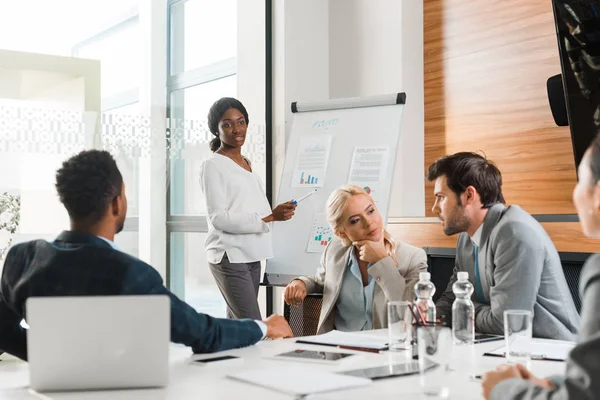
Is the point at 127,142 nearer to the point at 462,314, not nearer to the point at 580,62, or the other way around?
the point at 580,62

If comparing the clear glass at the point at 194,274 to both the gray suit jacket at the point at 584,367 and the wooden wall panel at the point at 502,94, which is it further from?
the gray suit jacket at the point at 584,367

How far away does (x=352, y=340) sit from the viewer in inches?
86.5

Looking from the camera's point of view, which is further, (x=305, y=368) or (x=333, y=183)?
(x=333, y=183)

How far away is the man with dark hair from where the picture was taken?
65.8 inches

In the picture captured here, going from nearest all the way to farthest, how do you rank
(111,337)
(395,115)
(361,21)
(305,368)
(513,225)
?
(111,337)
(305,368)
(513,225)
(395,115)
(361,21)

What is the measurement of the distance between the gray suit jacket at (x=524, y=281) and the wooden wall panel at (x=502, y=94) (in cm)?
142

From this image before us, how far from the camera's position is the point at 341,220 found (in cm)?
315

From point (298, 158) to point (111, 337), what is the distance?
322 cm

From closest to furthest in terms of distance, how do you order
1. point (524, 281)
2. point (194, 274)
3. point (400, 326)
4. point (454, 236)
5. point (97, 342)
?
point (97, 342) < point (400, 326) < point (524, 281) < point (454, 236) < point (194, 274)

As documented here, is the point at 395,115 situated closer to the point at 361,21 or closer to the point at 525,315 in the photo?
the point at 361,21

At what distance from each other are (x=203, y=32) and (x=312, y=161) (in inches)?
52.7

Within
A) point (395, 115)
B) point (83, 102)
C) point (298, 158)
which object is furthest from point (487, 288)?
point (83, 102)

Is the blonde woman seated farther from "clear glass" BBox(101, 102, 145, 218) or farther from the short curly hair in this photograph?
"clear glass" BBox(101, 102, 145, 218)

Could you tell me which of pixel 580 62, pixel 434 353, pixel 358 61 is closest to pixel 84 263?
pixel 434 353
